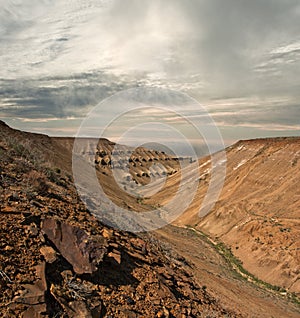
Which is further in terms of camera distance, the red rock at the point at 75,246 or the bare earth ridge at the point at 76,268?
the red rock at the point at 75,246

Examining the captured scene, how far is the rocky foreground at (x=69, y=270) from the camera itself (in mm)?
5098

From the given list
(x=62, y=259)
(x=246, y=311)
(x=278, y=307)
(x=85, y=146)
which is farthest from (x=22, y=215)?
(x=85, y=146)

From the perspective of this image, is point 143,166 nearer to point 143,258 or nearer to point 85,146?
point 85,146

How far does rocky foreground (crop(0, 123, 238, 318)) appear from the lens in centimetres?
510

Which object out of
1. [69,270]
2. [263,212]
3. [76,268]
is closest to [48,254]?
[69,270]

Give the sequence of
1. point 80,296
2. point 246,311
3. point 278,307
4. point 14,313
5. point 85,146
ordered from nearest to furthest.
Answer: point 14,313 → point 80,296 → point 246,311 → point 278,307 → point 85,146

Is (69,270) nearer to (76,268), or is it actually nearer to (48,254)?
(76,268)

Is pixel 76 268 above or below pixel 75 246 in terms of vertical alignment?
below

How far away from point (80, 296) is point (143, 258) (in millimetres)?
3430

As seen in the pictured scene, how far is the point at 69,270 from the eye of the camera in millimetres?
5977

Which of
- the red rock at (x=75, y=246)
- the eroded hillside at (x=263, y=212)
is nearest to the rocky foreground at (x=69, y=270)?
the red rock at (x=75, y=246)

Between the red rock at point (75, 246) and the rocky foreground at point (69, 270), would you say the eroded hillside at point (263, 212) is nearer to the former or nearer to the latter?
the rocky foreground at point (69, 270)

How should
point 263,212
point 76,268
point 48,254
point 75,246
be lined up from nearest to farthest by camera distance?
point 48,254 → point 76,268 → point 75,246 → point 263,212

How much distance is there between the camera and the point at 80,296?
555 cm
